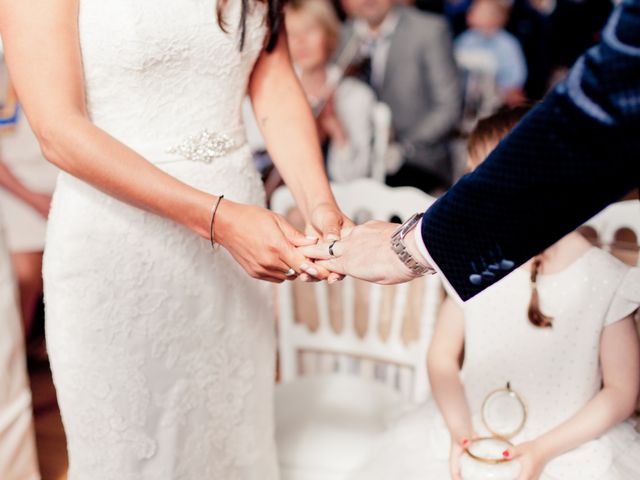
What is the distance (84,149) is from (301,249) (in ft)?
1.15

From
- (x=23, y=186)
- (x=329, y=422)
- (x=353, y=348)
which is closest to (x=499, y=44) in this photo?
(x=23, y=186)

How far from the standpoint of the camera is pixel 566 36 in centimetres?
491

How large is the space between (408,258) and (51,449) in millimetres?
1740

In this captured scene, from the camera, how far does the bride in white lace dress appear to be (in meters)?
1.21

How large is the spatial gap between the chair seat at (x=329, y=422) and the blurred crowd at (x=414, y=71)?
1204 millimetres

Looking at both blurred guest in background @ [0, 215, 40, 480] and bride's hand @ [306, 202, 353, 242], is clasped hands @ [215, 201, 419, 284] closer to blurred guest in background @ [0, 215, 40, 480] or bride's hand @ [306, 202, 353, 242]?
bride's hand @ [306, 202, 353, 242]

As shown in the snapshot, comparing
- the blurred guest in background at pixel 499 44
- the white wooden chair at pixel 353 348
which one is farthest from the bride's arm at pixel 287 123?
the blurred guest in background at pixel 499 44

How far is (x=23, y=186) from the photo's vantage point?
2814 mm

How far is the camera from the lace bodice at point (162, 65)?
4.03 ft

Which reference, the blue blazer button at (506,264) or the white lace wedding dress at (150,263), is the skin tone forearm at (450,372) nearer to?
the white lace wedding dress at (150,263)

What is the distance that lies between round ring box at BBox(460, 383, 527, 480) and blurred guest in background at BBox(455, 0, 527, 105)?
3653 millimetres

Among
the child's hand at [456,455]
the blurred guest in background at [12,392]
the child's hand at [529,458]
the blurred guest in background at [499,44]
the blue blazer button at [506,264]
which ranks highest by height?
the blue blazer button at [506,264]

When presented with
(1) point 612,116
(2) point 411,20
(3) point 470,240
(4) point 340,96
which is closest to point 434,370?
(3) point 470,240

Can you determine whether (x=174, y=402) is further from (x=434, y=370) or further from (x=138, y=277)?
(x=434, y=370)
